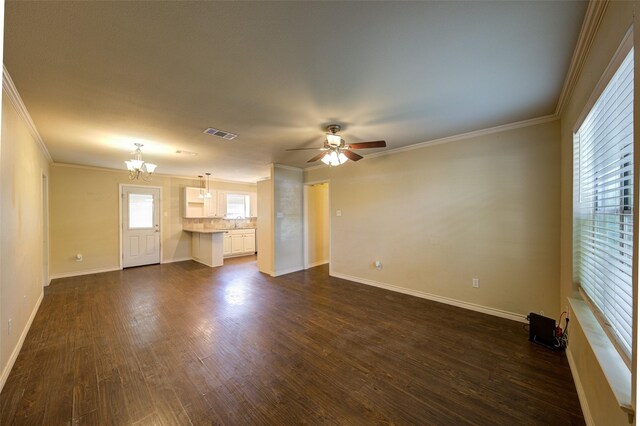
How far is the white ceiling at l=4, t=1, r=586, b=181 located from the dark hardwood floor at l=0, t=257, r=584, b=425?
240cm

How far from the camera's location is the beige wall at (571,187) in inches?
54.0

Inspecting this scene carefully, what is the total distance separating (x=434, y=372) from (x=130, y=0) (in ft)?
11.1

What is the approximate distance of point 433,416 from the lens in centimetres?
186

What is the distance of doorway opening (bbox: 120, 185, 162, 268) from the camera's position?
619 cm

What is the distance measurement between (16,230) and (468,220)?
5200 millimetres

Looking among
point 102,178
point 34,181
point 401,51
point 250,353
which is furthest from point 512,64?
point 102,178

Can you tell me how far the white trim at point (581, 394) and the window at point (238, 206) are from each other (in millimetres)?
7787

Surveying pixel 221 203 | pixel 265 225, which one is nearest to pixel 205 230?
pixel 221 203

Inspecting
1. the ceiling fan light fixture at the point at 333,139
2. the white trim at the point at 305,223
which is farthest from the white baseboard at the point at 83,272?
the ceiling fan light fixture at the point at 333,139

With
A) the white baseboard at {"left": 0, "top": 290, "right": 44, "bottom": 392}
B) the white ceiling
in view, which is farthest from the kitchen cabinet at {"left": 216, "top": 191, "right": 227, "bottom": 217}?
the white baseboard at {"left": 0, "top": 290, "right": 44, "bottom": 392}

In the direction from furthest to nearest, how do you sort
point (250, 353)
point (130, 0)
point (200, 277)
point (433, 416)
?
point (200, 277) < point (250, 353) < point (433, 416) < point (130, 0)

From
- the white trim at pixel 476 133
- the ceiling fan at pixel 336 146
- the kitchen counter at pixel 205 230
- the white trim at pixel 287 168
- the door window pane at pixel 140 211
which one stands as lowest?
the kitchen counter at pixel 205 230

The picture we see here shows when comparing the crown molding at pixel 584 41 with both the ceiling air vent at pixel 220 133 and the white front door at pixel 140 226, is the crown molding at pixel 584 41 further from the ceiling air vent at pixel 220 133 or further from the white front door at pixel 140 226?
the white front door at pixel 140 226

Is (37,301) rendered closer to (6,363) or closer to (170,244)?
(6,363)
